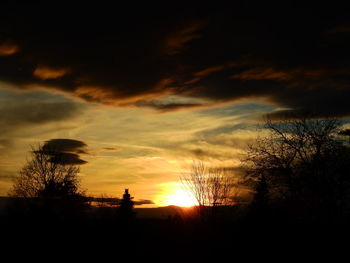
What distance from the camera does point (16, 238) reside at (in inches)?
764

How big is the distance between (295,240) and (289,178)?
39.9 ft

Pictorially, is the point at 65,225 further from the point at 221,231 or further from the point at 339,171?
the point at 339,171

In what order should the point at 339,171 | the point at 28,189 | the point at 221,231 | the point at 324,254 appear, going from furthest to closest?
the point at 28,189, the point at 339,171, the point at 221,231, the point at 324,254

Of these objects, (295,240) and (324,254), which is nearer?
(324,254)

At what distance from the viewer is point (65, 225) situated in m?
20.9

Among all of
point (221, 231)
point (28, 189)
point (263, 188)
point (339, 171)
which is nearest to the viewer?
point (221, 231)

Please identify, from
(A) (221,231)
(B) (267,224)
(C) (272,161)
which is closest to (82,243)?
(A) (221,231)

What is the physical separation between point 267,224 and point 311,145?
13.0 m

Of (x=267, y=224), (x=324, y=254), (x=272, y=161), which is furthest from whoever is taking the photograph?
(x=272, y=161)

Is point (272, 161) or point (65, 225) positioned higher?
point (272, 161)

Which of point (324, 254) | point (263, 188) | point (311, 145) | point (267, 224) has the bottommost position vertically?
point (324, 254)

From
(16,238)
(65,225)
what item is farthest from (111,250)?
(16,238)

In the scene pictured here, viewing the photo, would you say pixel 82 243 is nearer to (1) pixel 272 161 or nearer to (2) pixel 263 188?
(1) pixel 272 161

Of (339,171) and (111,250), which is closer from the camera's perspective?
(111,250)
